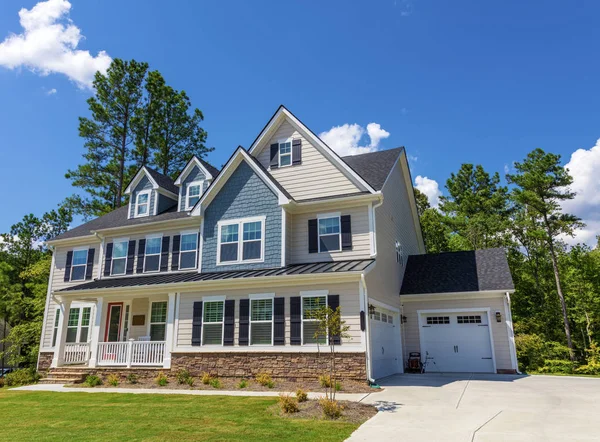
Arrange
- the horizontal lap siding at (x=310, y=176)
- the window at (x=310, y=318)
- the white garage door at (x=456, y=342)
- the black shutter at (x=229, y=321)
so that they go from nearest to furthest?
the window at (x=310, y=318) < the black shutter at (x=229, y=321) < the horizontal lap siding at (x=310, y=176) < the white garage door at (x=456, y=342)

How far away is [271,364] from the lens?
13633mm

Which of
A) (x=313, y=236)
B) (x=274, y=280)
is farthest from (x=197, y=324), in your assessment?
(x=313, y=236)

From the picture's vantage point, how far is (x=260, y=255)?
1573 centimetres

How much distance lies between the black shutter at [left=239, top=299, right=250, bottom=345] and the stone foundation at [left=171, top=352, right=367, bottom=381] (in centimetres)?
47

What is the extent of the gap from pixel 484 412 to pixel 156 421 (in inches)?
265

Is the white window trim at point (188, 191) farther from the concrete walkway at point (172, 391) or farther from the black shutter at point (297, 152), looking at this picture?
the concrete walkway at point (172, 391)

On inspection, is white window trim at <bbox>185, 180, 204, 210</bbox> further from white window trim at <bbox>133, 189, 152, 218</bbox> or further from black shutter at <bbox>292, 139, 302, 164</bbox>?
black shutter at <bbox>292, 139, 302, 164</bbox>

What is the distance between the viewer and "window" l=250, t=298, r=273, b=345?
46.3 ft

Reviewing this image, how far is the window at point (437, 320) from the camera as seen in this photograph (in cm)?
1747

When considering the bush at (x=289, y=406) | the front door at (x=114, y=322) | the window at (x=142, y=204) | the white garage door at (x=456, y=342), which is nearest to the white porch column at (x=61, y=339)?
the front door at (x=114, y=322)

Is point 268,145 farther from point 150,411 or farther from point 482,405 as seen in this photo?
point 482,405

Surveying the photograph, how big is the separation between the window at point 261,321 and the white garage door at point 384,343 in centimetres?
345

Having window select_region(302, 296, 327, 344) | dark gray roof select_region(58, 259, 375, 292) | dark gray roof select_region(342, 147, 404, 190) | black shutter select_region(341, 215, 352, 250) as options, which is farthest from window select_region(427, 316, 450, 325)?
window select_region(302, 296, 327, 344)

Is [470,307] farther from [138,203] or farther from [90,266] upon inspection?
[90,266]
